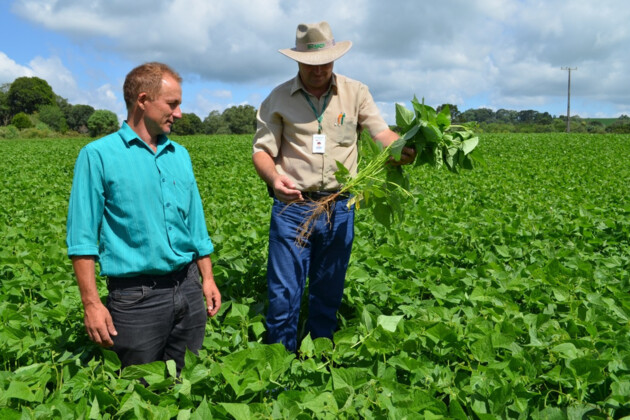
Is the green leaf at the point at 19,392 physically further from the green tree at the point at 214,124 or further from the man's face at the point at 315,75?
the green tree at the point at 214,124

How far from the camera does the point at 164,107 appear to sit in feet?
7.46

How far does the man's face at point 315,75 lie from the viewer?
281 centimetres

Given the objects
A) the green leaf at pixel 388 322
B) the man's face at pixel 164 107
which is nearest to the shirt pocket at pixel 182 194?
the man's face at pixel 164 107

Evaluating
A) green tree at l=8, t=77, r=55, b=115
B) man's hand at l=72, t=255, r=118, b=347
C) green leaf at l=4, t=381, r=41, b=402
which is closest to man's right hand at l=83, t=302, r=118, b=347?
man's hand at l=72, t=255, r=118, b=347

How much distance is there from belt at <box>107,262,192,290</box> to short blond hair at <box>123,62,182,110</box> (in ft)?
2.51

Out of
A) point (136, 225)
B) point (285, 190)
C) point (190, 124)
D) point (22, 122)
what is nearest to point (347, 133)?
point (285, 190)

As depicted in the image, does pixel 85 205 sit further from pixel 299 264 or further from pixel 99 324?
pixel 299 264

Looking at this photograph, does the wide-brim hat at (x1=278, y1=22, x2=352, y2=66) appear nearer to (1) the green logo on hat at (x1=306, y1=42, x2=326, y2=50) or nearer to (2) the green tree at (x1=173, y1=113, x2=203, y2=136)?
(1) the green logo on hat at (x1=306, y1=42, x2=326, y2=50)

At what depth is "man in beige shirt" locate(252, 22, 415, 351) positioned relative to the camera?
2885 mm

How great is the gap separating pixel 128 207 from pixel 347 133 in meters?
Result: 1.30

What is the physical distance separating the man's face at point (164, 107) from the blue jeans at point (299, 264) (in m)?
0.83

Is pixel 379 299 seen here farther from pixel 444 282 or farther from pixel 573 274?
pixel 573 274

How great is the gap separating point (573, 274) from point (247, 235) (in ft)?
8.94

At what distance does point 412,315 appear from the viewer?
3.18 metres
